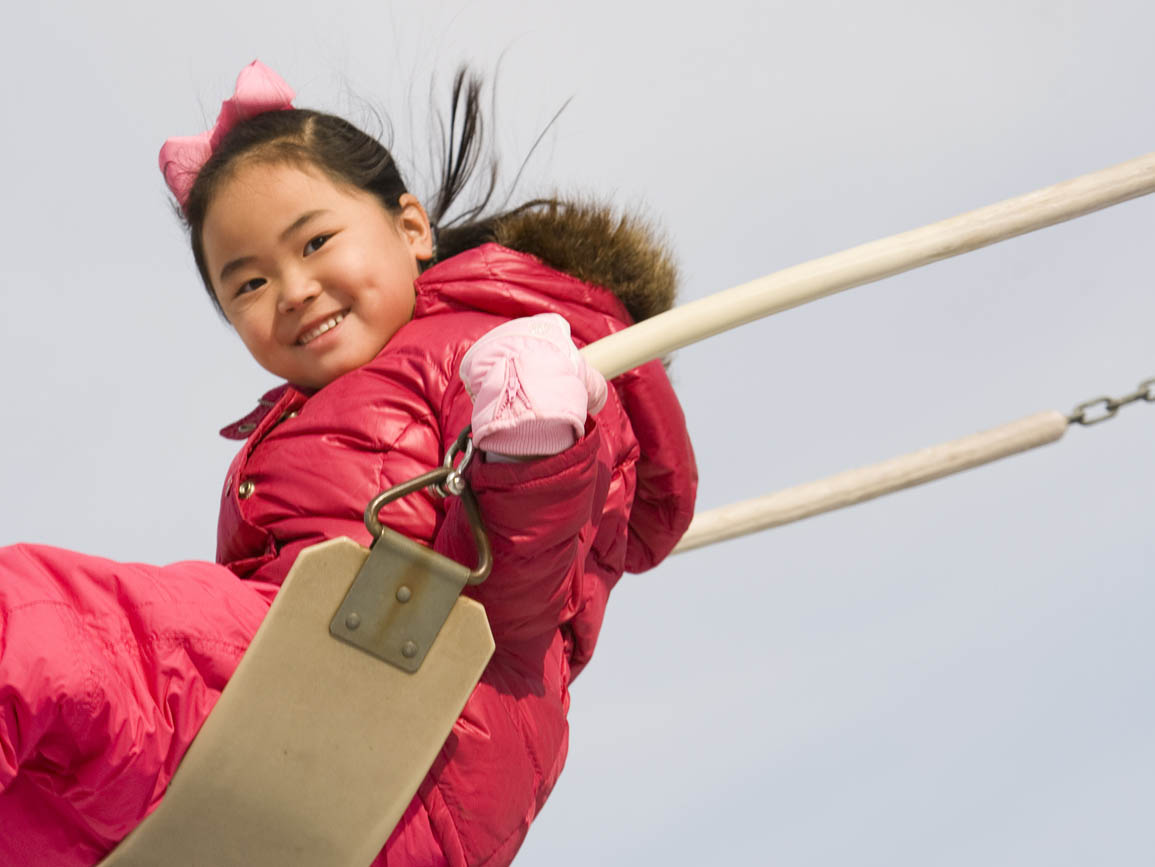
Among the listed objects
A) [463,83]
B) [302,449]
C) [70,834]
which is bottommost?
[70,834]

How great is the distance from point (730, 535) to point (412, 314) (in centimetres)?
117

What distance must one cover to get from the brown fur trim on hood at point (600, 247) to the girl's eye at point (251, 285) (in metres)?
0.43

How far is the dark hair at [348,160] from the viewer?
273 cm

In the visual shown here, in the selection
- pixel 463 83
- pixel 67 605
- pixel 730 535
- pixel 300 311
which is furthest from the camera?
pixel 730 535

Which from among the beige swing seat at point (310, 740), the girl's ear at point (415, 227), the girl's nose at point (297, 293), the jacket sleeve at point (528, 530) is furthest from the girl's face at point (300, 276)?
the beige swing seat at point (310, 740)

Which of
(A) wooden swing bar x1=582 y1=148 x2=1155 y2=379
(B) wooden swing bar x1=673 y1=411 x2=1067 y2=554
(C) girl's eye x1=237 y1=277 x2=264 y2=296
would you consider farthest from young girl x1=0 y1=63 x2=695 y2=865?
(B) wooden swing bar x1=673 y1=411 x2=1067 y2=554

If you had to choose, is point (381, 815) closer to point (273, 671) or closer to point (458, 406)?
point (273, 671)

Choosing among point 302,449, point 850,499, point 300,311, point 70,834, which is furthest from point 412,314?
point 850,499

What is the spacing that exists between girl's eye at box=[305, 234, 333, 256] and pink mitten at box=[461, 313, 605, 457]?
682 mm

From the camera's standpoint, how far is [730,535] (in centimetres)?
360

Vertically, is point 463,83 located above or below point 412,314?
above

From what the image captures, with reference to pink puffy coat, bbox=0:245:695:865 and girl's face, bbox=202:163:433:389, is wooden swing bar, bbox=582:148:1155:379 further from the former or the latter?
girl's face, bbox=202:163:433:389

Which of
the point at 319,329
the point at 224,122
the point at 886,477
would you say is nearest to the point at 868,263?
the point at 319,329

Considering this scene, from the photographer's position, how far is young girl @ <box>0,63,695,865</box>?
6.34 ft
